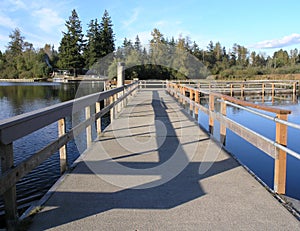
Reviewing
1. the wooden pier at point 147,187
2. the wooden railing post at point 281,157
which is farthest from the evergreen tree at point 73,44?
the wooden railing post at point 281,157

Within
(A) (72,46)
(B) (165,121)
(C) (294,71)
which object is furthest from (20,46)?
(B) (165,121)

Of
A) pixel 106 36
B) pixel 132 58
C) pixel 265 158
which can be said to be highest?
pixel 106 36

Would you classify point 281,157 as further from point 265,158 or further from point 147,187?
point 265,158

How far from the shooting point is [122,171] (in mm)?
3943

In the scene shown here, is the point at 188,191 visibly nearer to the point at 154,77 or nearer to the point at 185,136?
the point at 185,136

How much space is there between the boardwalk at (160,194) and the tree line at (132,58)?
3735 centimetres

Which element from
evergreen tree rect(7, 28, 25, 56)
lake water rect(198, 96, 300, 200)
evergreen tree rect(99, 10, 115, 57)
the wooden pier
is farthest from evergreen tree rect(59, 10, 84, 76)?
the wooden pier

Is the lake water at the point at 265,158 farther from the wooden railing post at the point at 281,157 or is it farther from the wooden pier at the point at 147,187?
the wooden railing post at the point at 281,157

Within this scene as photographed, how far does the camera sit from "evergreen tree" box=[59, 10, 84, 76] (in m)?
78.9

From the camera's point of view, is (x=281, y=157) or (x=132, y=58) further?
(x=132, y=58)

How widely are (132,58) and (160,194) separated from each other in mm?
50197

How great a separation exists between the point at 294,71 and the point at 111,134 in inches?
2175

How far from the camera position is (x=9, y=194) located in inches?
94.6

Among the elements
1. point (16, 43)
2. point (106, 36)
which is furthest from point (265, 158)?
point (16, 43)
